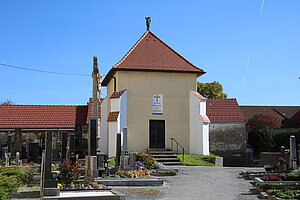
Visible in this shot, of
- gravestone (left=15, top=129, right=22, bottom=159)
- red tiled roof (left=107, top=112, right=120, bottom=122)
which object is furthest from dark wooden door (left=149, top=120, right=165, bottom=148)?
gravestone (left=15, top=129, right=22, bottom=159)

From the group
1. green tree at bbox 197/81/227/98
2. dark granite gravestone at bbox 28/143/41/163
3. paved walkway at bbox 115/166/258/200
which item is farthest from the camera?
green tree at bbox 197/81/227/98

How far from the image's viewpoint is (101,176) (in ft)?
52.4

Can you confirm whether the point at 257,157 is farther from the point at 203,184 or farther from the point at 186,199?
the point at 186,199

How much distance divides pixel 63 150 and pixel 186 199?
9593 millimetres

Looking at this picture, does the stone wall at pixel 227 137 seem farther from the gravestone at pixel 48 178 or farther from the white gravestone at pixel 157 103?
the gravestone at pixel 48 178

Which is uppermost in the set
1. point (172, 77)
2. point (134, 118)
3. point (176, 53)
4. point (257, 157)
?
point (176, 53)

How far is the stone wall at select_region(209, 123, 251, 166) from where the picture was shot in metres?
32.9

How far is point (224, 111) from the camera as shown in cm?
3447

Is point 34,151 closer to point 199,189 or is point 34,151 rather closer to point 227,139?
point 199,189

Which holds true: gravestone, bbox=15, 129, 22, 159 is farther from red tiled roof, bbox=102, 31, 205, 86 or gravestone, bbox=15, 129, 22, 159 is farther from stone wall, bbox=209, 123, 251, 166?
stone wall, bbox=209, 123, 251, 166

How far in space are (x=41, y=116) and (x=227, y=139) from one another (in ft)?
51.3

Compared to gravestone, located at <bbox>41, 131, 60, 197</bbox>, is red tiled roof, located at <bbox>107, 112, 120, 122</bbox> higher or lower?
higher

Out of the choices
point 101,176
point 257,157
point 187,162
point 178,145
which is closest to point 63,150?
point 101,176

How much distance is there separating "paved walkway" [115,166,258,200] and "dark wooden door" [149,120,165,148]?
360 inches
